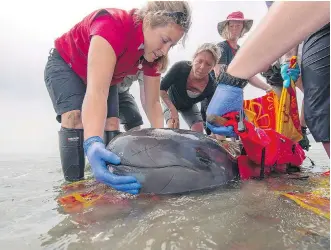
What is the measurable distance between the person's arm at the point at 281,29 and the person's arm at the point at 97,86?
1.04m

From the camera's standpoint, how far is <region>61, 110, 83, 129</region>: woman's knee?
271 cm

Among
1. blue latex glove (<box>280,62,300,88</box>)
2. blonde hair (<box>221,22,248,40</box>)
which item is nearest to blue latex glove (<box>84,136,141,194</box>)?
blue latex glove (<box>280,62,300,88</box>)

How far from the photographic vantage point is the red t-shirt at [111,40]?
2256mm

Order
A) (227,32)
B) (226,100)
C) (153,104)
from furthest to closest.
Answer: (227,32) < (153,104) < (226,100)

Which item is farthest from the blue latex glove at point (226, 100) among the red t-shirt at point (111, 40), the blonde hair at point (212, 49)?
the blonde hair at point (212, 49)

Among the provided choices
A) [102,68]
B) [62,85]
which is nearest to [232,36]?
[62,85]

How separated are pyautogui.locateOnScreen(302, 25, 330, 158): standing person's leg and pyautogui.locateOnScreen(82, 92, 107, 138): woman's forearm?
1280mm

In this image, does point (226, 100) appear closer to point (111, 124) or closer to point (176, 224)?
point (176, 224)

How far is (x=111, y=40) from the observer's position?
2197 mm

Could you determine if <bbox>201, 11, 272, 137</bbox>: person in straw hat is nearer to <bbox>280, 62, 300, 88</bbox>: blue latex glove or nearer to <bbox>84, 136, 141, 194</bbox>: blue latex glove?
<bbox>280, 62, 300, 88</bbox>: blue latex glove

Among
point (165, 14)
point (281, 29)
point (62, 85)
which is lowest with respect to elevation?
point (62, 85)

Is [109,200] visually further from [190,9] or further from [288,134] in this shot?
[288,134]

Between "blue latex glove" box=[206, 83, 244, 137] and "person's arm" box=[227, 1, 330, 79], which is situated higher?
"person's arm" box=[227, 1, 330, 79]

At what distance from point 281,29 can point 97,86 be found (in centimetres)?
130
